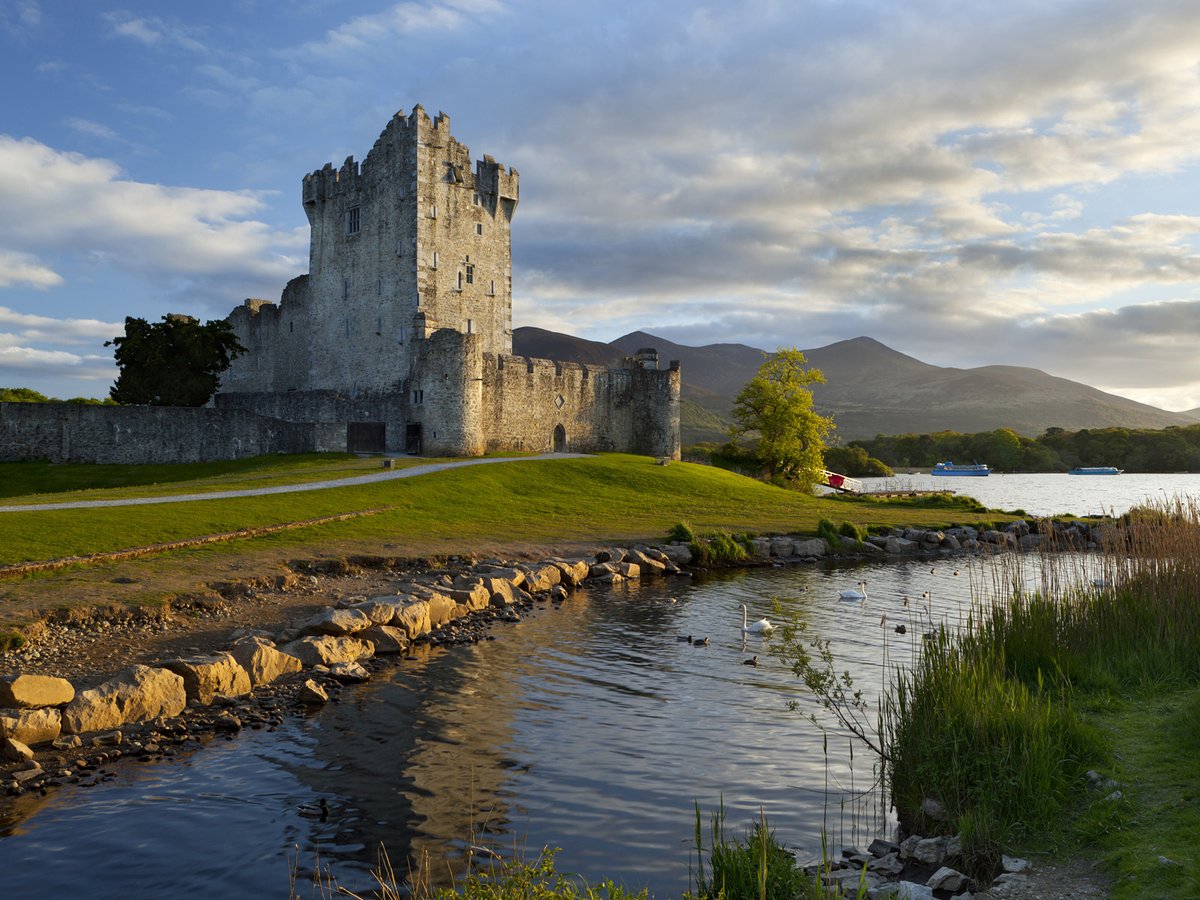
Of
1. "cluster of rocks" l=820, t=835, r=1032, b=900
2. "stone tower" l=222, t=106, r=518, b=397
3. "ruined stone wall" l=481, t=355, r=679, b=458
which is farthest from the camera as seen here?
"stone tower" l=222, t=106, r=518, b=397

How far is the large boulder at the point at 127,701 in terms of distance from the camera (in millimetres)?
11711

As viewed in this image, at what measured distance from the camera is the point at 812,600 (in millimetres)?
24062

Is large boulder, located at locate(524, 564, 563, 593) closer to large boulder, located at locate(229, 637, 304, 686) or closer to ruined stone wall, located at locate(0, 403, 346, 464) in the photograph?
large boulder, located at locate(229, 637, 304, 686)

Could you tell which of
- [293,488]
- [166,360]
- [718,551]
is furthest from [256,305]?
[718,551]

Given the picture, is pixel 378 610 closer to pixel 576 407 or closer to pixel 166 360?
pixel 576 407

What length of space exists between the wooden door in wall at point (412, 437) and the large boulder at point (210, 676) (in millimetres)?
37890

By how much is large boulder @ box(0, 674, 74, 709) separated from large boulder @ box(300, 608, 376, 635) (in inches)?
193

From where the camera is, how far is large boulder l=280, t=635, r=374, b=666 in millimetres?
15477

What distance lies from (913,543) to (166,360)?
49026mm

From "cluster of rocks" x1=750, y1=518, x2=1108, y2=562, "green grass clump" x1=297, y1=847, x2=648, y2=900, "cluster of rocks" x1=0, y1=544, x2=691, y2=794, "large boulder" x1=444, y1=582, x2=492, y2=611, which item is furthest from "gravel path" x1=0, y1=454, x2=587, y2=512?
"green grass clump" x1=297, y1=847, x2=648, y2=900

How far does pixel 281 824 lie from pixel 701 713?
21.3 feet

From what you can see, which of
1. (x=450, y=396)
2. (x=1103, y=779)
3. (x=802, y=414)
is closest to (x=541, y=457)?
(x=450, y=396)

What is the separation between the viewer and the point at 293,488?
1351 inches

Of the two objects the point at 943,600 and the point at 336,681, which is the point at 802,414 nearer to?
the point at 943,600
